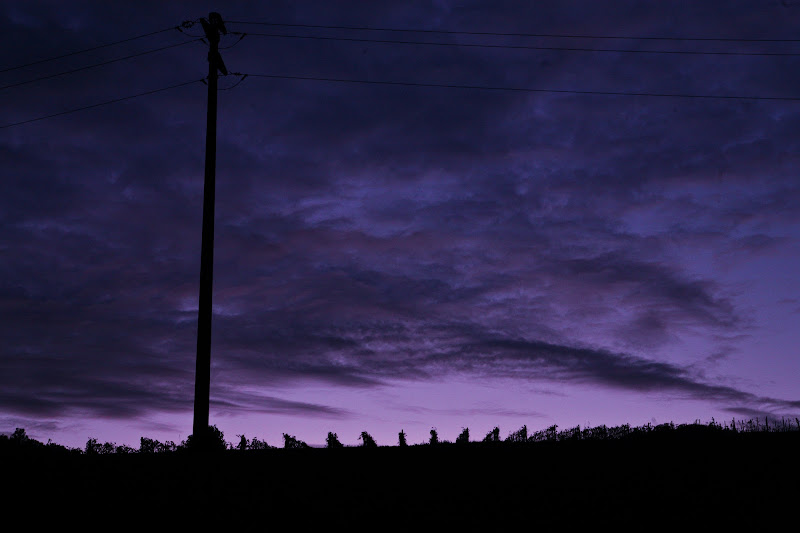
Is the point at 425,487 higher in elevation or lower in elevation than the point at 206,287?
lower

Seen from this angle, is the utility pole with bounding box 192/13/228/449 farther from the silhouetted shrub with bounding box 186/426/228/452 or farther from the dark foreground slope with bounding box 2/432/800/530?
the dark foreground slope with bounding box 2/432/800/530

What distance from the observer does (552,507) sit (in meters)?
10.5

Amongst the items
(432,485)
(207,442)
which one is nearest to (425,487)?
(432,485)

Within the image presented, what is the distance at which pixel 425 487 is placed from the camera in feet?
38.7

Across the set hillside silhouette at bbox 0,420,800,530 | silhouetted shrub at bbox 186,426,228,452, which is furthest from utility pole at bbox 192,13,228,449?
hillside silhouette at bbox 0,420,800,530

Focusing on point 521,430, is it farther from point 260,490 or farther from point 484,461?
point 260,490

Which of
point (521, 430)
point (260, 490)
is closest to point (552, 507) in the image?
point (260, 490)

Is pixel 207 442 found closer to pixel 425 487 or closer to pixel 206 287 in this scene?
pixel 206 287

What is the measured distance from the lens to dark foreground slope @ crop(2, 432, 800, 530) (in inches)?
396

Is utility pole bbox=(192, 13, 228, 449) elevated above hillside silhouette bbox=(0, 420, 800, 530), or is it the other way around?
utility pole bbox=(192, 13, 228, 449)

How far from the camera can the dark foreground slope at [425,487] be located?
10.1 metres

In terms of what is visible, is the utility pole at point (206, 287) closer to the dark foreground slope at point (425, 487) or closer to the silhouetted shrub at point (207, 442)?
the silhouetted shrub at point (207, 442)

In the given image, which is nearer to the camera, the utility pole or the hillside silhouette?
the hillside silhouette

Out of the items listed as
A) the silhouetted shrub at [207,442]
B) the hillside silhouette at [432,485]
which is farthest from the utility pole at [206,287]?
the hillside silhouette at [432,485]
